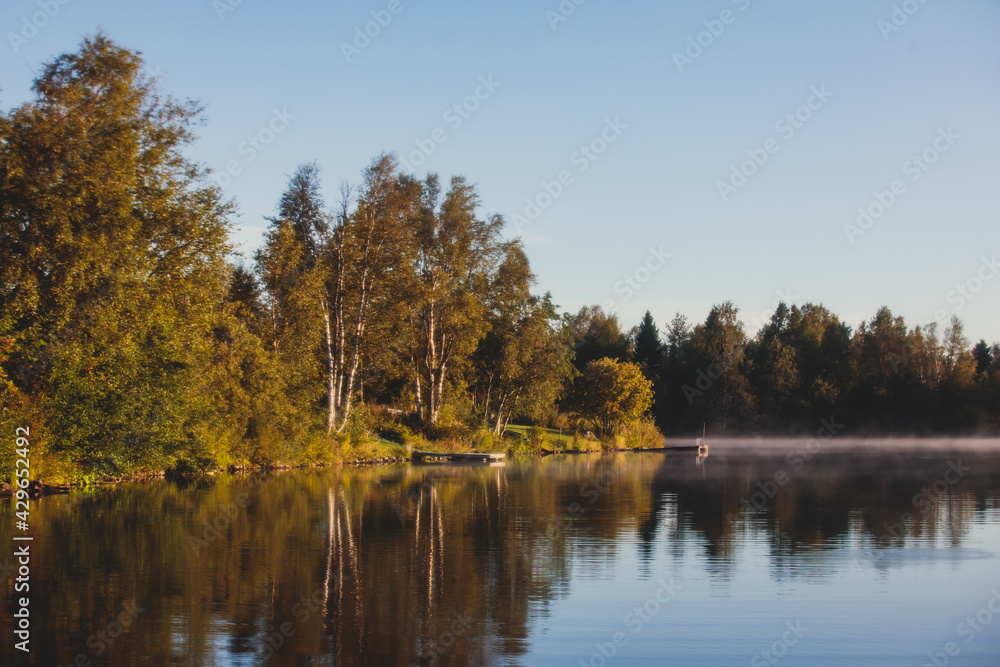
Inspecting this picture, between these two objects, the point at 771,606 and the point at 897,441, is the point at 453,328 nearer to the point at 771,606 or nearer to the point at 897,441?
the point at 771,606

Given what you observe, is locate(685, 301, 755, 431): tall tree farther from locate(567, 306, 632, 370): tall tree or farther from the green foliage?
the green foliage

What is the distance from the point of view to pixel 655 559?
1443cm

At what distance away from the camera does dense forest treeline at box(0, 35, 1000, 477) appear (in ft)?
80.6

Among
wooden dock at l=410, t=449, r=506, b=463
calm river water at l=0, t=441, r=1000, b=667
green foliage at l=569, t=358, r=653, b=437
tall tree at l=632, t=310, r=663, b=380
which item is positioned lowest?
wooden dock at l=410, t=449, r=506, b=463

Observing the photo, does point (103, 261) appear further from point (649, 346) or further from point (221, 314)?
point (649, 346)

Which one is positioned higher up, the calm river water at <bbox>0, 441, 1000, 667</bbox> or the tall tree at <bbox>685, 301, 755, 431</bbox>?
the tall tree at <bbox>685, 301, 755, 431</bbox>

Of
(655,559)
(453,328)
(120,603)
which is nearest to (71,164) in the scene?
(120,603)

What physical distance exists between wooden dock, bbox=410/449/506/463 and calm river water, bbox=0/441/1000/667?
2263 centimetres

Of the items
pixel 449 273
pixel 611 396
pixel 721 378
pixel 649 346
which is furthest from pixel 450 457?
pixel 649 346

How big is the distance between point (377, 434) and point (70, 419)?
2595 centimetres

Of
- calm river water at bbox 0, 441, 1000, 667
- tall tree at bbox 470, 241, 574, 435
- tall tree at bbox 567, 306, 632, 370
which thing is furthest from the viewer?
tall tree at bbox 567, 306, 632, 370

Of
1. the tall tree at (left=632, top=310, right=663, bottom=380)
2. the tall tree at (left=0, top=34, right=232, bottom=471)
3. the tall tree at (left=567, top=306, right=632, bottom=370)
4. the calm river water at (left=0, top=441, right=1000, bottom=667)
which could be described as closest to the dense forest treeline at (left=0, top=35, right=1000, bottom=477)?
the tall tree at (left=0, top=34, right=232, bottom=471)

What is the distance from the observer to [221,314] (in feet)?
109

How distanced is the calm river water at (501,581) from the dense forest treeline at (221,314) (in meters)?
3.96
